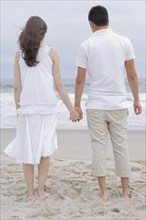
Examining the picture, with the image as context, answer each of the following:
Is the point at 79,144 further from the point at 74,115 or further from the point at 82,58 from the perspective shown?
the point at 82,58

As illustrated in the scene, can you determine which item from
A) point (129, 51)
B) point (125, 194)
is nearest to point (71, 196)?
point (125, 194)

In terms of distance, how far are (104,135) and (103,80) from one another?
21.2 inches

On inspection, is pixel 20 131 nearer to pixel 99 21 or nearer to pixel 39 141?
pixel 39 141

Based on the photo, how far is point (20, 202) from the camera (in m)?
4.89

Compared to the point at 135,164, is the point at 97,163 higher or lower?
higher

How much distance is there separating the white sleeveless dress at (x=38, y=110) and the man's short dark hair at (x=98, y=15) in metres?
0.51

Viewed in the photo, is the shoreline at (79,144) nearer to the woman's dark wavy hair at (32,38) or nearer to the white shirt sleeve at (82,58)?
the white shirt sleeve at (82,58)

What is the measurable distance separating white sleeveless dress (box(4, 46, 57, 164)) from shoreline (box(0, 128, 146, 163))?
9.21ft

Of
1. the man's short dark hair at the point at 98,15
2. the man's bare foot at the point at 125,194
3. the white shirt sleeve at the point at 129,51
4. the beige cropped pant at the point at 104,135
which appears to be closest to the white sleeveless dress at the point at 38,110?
the beige cropped pant at the point at 104,135

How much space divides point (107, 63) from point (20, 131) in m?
1.06

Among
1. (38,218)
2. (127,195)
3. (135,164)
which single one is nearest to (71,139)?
(135,164)

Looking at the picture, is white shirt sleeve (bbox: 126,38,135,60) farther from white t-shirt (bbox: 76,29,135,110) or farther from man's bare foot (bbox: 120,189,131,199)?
man's bare foot (bbox: 120,189,131,199)

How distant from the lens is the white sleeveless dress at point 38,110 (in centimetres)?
471

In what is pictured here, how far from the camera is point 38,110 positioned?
186 inches
